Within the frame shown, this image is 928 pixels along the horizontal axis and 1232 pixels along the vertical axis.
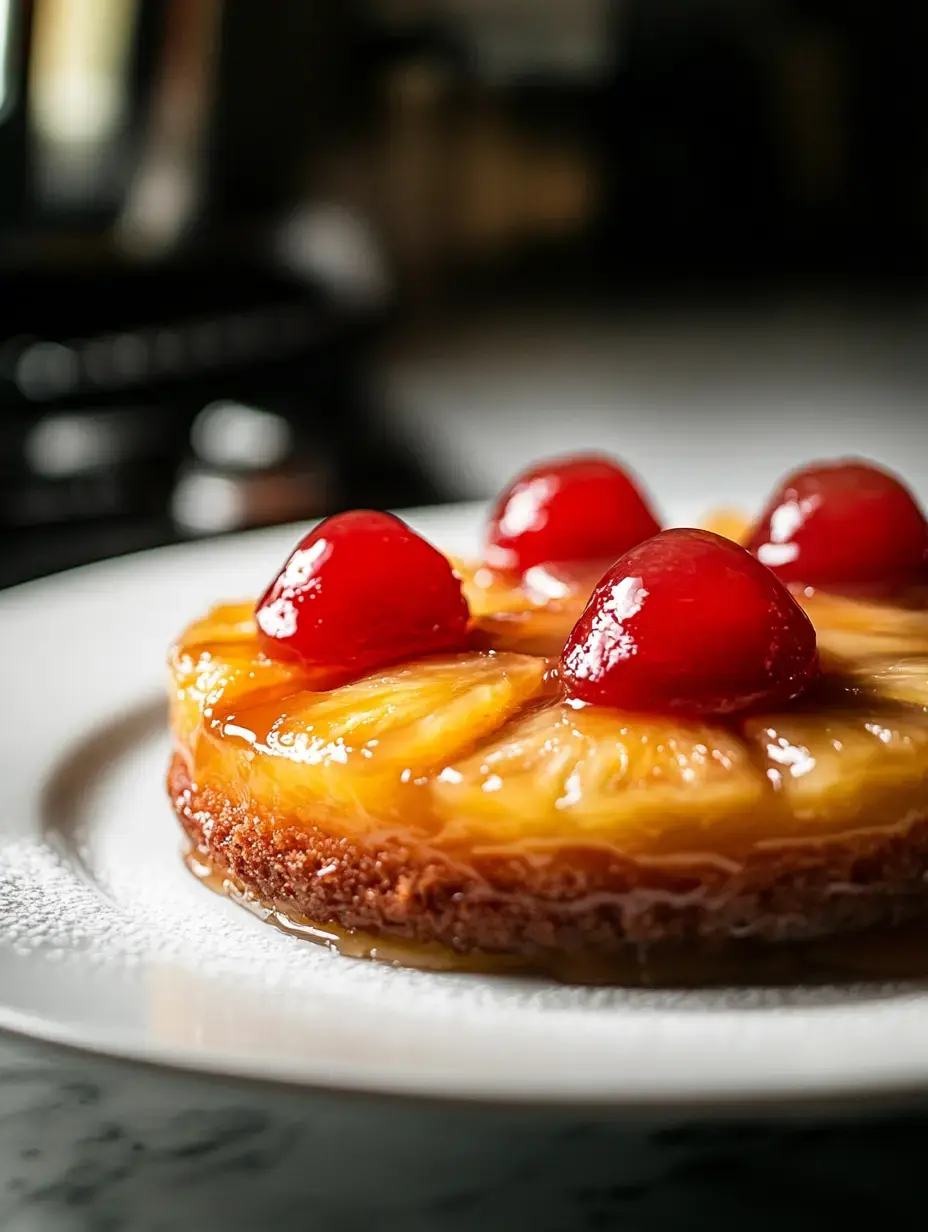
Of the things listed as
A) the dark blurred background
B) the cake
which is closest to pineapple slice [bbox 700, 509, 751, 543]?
the cake

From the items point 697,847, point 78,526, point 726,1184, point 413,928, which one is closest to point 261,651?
point 413,928

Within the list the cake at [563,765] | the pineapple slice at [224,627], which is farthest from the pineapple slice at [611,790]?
the pineapple slice at [224,627]

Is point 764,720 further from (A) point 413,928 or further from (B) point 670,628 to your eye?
(A) point 413,928

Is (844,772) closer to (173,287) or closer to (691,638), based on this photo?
(691,638)

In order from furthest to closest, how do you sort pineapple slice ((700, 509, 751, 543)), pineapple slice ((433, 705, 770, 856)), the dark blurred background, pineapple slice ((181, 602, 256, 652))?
the dark blurred background, pineapple slice ((700, 509, 751, 543)), pineapple slice ((181, 602, 256, 652)), pineapple slice ((433, 705, 770, 856))

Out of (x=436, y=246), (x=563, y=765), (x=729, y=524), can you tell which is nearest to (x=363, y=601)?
(x=563, y=765)

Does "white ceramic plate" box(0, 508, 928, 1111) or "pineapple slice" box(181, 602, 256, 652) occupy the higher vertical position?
"pineapple slice" box(181, 602, 256, 652)

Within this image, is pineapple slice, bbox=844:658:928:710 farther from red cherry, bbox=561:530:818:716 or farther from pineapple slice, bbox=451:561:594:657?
pineapple slice, bbox=451:561:594:657

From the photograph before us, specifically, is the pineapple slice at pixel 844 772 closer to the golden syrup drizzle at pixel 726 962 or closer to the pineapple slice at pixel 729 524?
the golden syrup drizzle at pixel 726 962
